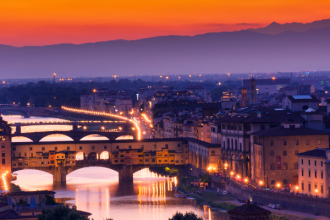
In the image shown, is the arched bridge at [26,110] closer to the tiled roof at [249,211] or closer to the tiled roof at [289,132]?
the tiled roof at [289,132]

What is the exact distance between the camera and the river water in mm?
31188

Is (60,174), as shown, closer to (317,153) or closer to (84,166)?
(84,166)

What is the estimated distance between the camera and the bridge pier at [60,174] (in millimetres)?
41250

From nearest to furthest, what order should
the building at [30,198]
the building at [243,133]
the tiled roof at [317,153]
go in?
the building at [30,198], the tiled roof at [317,153], the building at [243,133]

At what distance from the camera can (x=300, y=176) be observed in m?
30.3

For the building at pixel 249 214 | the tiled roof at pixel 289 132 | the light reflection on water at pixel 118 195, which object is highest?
the tiled roof at pixel 289 132

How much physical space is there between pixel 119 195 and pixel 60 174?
6.26m

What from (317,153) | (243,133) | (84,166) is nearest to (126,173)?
(84,166)

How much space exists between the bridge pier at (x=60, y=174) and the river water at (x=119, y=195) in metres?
0.39

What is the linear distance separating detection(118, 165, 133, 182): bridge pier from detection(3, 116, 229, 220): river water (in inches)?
15.3

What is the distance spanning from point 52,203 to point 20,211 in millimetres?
2028

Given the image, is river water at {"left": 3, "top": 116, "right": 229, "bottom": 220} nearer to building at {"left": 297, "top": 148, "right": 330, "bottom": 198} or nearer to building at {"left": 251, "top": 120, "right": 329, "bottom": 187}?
building at {"left": 251, "top": 120, "right": 329, "bottom": 187}

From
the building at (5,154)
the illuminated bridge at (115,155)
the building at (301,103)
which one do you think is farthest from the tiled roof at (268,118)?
the building at (5,154)

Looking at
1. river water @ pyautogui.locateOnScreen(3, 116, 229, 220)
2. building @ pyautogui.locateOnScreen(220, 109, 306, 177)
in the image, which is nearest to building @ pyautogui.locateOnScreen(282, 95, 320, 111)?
building @ pyautogui.locateOnScreen(220, 109, 306, 177)
